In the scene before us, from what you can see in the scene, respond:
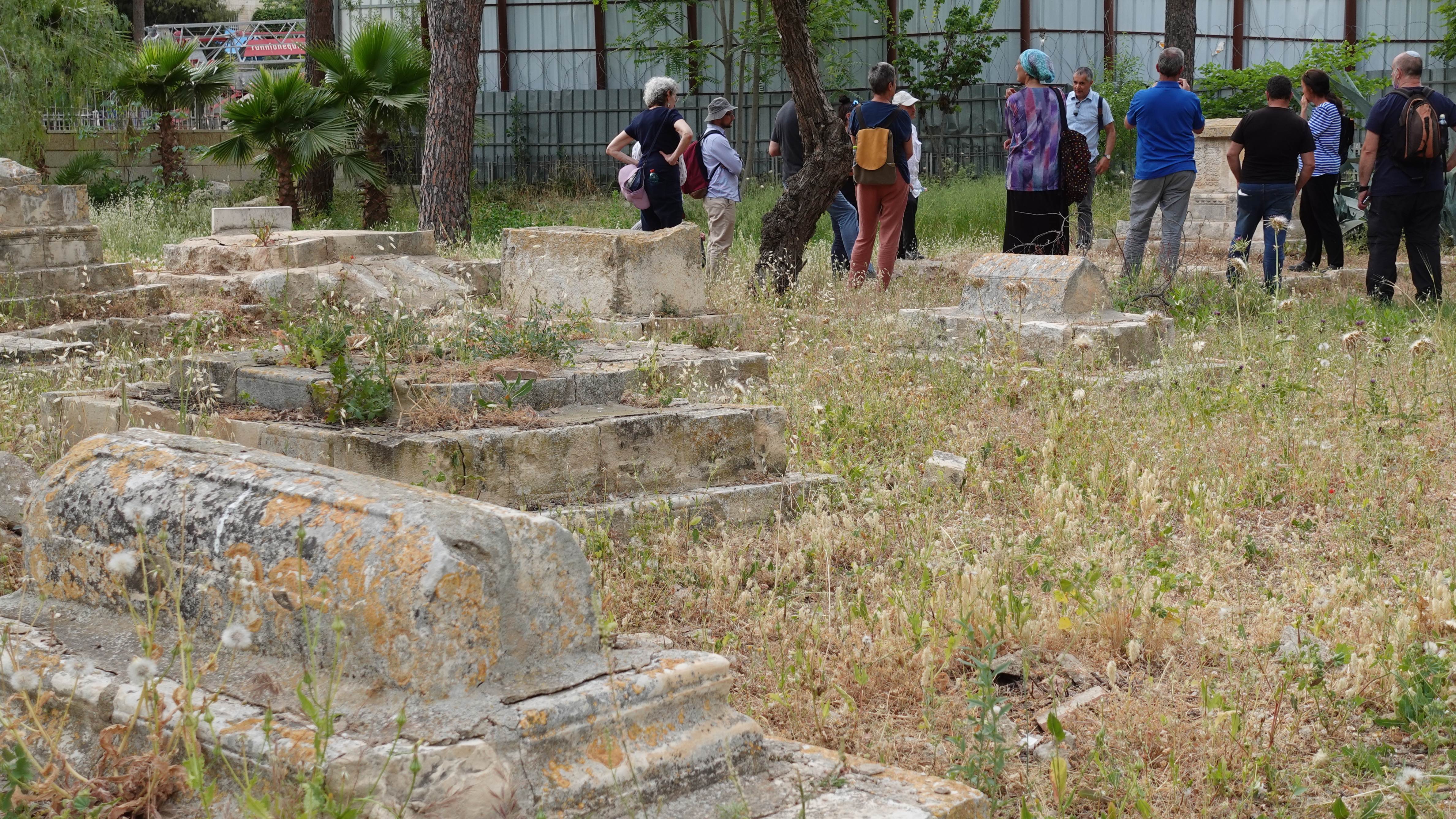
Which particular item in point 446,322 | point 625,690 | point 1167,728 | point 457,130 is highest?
point 457,130

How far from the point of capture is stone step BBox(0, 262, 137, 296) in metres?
8.68

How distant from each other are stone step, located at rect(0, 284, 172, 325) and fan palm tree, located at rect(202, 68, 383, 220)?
5.92 metres

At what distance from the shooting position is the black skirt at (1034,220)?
951cm

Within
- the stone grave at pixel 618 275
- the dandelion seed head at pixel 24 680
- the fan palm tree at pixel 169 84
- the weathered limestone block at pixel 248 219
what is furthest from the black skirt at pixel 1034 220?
the fan palm tree at pixel 169 84

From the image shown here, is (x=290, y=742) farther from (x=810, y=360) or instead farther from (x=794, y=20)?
(x=794, y=20)

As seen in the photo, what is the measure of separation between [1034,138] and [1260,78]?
10978mm

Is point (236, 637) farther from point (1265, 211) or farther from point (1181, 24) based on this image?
point (1181, 24)

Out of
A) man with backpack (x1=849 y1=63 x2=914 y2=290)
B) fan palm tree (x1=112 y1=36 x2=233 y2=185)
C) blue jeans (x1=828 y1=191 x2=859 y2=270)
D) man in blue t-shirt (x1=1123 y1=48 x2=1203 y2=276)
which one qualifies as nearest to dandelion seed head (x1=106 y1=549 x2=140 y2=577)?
man with backpack (x1=849 y1=63 x2=914 y2=290)

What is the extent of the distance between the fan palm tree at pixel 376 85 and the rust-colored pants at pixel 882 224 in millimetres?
7763

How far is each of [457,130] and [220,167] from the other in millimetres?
9664

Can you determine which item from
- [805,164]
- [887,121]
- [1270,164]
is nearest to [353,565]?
[887,121]

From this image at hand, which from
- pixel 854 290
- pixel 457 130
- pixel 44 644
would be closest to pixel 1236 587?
pixel 44 644

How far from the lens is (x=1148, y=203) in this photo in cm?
957

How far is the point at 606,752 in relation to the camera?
2.37 meters
